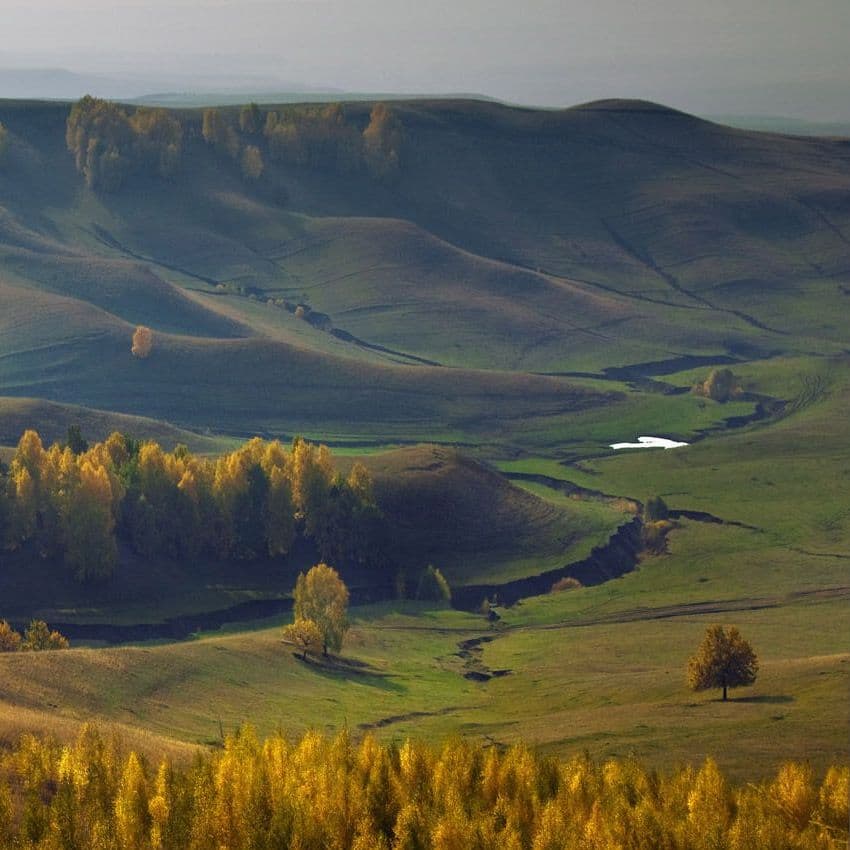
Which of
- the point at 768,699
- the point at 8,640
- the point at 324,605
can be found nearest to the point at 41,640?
the point at 8,640

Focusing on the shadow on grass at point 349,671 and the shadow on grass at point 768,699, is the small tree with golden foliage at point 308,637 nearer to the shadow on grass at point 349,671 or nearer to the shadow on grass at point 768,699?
the shadow on grass at point 349,671

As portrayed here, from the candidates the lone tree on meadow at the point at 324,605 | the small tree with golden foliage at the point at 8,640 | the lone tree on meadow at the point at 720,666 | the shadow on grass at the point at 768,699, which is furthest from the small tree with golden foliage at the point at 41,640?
the shadow on grass at the point at 768,699

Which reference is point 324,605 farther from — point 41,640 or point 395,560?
point 395,560

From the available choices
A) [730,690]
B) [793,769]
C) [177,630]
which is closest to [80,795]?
[793,769]

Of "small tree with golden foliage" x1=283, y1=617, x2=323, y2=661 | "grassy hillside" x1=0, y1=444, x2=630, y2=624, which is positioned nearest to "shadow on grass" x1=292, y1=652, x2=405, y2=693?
"small tree with golden foliage" x1=283, y1=617, x2=323, y2=661

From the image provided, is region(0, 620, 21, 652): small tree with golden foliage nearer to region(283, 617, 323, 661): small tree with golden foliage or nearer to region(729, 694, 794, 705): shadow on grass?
region(283, 617, 323, 661): small tree with golden foliage
